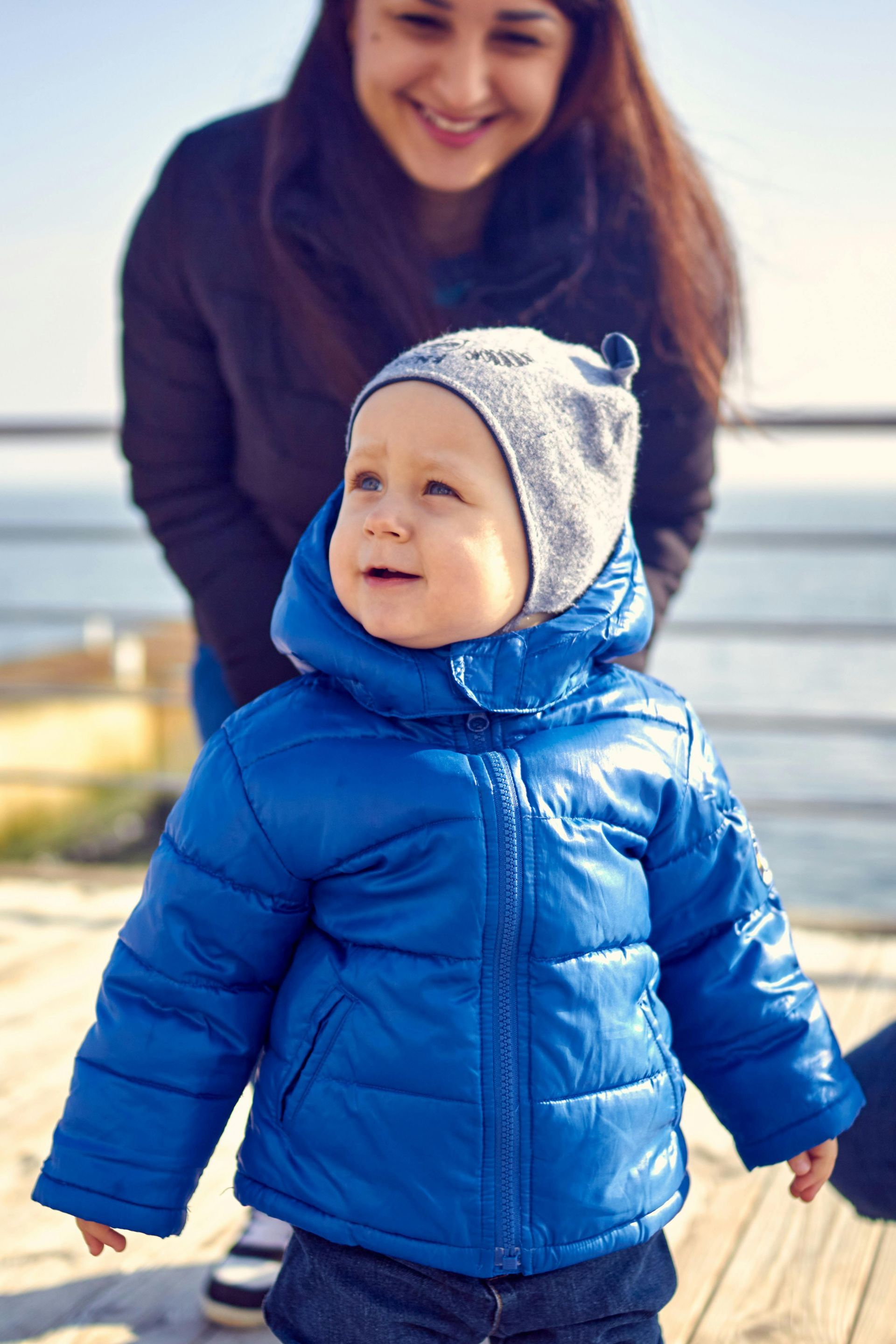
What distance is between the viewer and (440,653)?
41.4 inches

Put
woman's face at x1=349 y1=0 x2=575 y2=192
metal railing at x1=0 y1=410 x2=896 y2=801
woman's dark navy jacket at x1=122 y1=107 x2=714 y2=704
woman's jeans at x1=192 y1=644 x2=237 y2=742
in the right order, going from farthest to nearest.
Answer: metal railing at x1=0 y1=410 x2=896 y2=801 → woman's jeans at x1=192 y1=644 x2=237 y2=742 → woman's dark navy jacket at x1=122 y1=107 x2=714 y2=704 → woman's face at x1=349 y1=0 x2=575 y2=192

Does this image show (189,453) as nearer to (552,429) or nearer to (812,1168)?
(552,429)

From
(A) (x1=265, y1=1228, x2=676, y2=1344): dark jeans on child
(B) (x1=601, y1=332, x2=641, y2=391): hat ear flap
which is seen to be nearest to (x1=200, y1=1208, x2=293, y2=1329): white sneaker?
(A) (x1=265, y1=1228, x2=676, y2=1344): dark jeans on child

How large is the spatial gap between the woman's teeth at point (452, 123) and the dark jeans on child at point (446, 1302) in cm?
111

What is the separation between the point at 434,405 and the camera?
3.43 ft

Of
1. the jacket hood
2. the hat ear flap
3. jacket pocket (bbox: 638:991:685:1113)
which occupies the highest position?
the hat ear flap

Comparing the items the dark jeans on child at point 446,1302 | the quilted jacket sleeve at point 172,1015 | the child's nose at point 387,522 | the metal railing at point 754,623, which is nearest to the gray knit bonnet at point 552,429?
the child's nose at point 387,522

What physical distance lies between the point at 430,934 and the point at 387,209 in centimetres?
83

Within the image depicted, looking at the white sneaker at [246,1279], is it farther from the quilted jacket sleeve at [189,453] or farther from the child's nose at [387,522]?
the child's nose at [387,522]

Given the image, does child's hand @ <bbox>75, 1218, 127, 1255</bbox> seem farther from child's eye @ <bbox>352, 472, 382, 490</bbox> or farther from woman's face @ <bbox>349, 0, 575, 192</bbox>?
woman's face @ <bbox>349, 0, 575, 192</bbox>

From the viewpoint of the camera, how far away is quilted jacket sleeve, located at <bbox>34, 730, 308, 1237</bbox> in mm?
1047

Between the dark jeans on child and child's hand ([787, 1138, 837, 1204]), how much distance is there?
0.20 meters

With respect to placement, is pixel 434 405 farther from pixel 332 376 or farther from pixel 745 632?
pixel 745 632

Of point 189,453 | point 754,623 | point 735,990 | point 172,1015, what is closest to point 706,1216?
point 735,990
